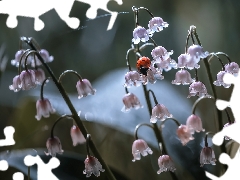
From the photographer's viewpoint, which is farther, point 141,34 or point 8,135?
point 8,135

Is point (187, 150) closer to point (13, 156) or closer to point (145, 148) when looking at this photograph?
point (145, 148)

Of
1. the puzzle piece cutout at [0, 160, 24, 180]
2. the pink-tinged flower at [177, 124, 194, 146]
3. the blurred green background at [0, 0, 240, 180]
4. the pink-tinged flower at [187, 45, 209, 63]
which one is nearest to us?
the pink-tinged flower at [187, 45, 209, 63]

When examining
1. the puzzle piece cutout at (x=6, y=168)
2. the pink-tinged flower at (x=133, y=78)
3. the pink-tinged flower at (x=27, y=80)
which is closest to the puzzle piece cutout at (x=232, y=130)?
the pink-tinged flower at (x=133, y=78)

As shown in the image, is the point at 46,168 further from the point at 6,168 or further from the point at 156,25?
the point at 156,25

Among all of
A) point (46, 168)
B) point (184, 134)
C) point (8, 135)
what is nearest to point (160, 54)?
point (184, 134)

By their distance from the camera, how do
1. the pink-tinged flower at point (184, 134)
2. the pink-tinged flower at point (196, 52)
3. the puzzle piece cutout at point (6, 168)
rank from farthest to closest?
the puzzle piece cutout at point (6, 168) < the pink-tinged flower at point (184, 134) < the pink-tinged flower at point (196, 52)

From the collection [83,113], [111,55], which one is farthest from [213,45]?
[83,113]

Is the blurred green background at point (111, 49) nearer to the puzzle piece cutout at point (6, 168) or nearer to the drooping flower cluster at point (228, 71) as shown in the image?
the puzzle piece cutout at point (6, 168)

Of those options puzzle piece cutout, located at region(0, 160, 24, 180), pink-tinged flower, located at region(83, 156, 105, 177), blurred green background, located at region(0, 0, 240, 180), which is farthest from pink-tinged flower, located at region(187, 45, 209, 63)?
puzzle piece cutout, located at region(0, 160, 24, 180)

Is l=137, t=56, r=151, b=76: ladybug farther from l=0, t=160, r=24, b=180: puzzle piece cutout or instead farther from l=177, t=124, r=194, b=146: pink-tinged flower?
l=0, t=160, r=24, b=180: puzzle piece cutout
